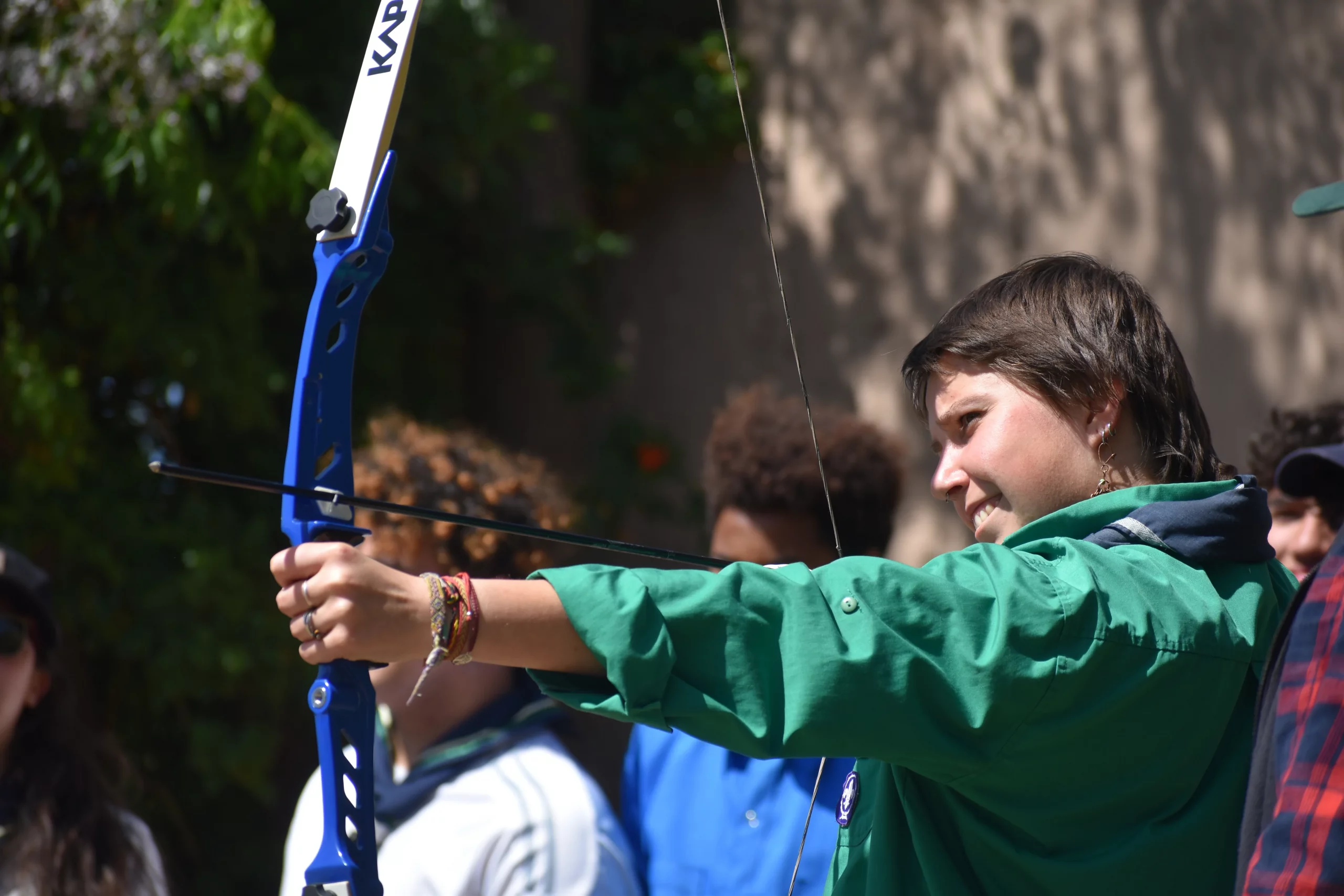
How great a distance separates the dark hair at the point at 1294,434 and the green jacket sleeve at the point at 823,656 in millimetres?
1592

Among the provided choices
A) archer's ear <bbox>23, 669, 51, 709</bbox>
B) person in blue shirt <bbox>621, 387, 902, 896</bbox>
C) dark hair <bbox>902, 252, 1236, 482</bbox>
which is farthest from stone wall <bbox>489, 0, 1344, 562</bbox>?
dark hair <bbox>902, 252, 1236, 482</bbox>

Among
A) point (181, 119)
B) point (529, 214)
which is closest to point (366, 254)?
point (181, 119)

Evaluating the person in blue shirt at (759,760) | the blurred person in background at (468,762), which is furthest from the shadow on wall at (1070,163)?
the blurred person in background at (468,762)

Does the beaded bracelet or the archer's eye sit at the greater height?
the archer's eye

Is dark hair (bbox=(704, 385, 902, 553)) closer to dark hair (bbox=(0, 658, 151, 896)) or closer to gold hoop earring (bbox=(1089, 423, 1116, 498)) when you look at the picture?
gold hoop earring (bbox=(1089, 423, 1116, 498))

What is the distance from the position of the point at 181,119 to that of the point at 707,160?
2.13 meters

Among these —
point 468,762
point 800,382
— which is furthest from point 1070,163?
point 468,762

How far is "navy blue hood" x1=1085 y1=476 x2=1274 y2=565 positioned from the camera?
133 centimetres

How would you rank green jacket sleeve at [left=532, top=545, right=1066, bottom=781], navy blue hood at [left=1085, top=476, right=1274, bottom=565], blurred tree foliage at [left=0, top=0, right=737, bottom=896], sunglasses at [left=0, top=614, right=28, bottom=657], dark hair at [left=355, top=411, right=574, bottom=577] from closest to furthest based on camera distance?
1. green jacket sleeve at [left=532, top=545, right=1066, bottom=781]
2. navy blue hood at [left=1085, top=476, right=1274, bottom=565]
3. dark hair at [left=355, top=411, right=574, bottom=577]
4. sunglasses at [left=0, top=614, right=28, bottom=657]
5. blurred tree foliage at [left=0, top=0, right=737, bottom=896]

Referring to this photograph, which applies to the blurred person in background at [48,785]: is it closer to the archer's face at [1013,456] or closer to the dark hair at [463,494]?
the dark hair at [463,494]

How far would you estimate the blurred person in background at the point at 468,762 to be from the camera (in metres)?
1.99

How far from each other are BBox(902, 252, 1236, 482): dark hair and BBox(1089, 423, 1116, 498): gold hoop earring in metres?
0.04

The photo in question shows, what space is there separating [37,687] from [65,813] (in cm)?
26

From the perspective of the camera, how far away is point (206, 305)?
11.9 feet
